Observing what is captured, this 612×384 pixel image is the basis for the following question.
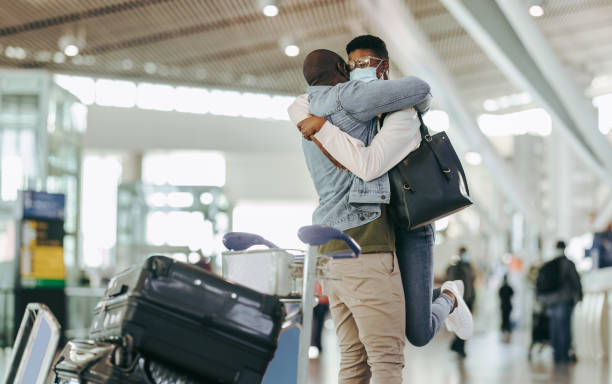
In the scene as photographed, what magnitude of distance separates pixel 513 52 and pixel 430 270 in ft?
35.4

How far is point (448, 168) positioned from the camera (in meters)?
2.74

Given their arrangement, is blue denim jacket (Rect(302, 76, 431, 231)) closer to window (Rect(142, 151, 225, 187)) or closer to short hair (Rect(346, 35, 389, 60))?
short hair (Rect(346, 35, 389, 60))

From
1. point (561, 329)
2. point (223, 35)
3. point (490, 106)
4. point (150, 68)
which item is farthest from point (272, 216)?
point (561, 329)

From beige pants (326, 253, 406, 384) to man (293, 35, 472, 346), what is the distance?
0.08m

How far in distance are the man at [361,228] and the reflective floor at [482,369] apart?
156 inches

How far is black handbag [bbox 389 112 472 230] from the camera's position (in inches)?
105

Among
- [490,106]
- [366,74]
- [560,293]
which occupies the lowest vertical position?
[560,293]

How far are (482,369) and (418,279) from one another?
616 centimetres

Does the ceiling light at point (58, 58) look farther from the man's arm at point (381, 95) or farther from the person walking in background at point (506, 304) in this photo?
the man's arm at point (381, 95)

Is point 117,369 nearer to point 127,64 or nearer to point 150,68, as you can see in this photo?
point 127,64

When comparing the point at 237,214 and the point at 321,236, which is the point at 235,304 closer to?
Answer: the point at 321,236

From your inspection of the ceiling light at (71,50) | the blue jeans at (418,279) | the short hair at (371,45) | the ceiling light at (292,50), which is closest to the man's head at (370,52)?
the short hair at (371,45)

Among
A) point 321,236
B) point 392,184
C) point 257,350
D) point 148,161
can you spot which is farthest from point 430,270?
point 148,161

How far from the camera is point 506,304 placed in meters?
14.8
